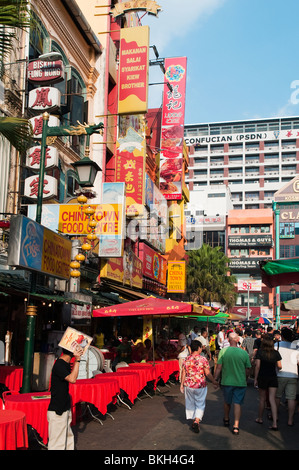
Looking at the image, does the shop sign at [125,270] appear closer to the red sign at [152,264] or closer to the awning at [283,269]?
the red sign at [152,264]

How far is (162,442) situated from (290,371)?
11.1ft

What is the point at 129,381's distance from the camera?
11.2 metres

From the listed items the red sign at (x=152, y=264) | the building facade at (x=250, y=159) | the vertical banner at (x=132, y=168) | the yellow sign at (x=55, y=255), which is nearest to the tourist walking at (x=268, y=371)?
the yellow sign at (x=55, y=255)

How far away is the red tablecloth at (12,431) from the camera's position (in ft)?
18.7

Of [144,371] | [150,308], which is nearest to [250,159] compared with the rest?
[150,308]

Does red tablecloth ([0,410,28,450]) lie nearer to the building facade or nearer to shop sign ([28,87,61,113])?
shop sign ([28,87,61,113])

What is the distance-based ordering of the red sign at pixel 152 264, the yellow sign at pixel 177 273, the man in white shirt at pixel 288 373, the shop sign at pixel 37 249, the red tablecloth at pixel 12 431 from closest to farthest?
1. the red tablecloth at pixel 12 431
2. the shop sign at pixel 37 249
3. the man in white shirt at pixel 288 373
4. the red sign at pixel 152 264
5. the yellow sign at pixel 177 273

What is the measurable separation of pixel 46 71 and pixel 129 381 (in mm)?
9823

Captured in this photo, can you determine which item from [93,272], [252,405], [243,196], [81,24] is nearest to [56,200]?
[93,272]

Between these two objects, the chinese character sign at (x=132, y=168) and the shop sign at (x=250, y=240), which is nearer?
the chinese character sign at (x=132, y=168)

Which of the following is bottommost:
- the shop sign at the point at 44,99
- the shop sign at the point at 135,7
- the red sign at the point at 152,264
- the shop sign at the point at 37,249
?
the shop sign at the point at 37,249

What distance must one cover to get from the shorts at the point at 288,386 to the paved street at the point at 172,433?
0.60 m

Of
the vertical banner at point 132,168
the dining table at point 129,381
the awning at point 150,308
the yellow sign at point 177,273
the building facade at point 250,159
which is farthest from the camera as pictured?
the building facade at point 250,159

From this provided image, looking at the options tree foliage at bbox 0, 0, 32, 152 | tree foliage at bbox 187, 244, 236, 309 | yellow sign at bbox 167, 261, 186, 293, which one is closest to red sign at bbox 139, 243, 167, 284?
yellow sign at bbox 167, 261, 186, 293
